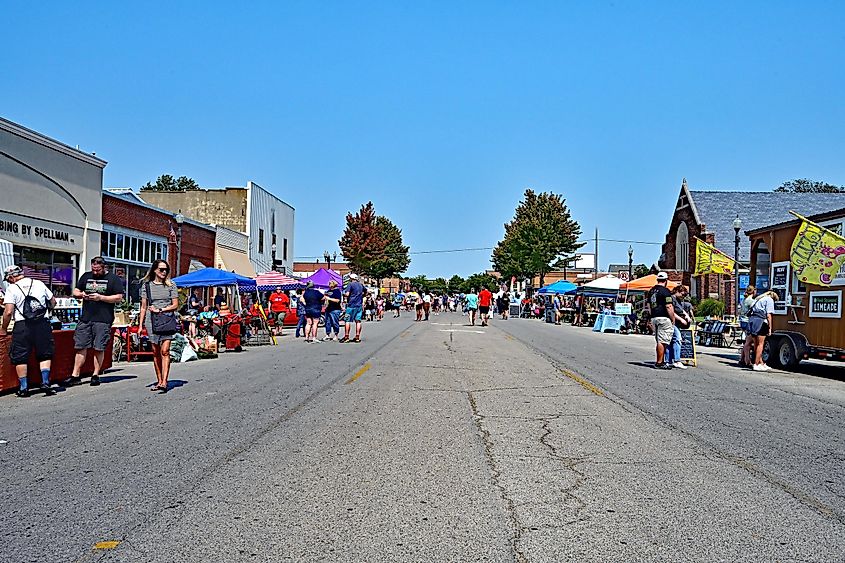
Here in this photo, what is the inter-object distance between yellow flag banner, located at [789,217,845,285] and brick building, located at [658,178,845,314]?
36.4 m

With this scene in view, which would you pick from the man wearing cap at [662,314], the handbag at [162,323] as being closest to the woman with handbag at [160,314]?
the handbag at [162,323]

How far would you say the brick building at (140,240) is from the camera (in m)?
29.4

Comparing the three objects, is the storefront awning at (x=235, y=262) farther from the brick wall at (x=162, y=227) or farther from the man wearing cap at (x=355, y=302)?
the man wearing cap at (x=355, y=302)

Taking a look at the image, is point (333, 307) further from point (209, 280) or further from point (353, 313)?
point (209, 280)

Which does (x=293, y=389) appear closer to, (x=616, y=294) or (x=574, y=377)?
(x=574, y=377)

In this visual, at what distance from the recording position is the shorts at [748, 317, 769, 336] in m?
16.5

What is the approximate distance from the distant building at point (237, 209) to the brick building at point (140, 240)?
334 inches

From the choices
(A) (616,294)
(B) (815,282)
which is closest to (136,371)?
(B) (815,282)

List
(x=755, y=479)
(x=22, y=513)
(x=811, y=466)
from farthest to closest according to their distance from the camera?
(x=811, y=466), (x=755, y=479), (x=22, y=513)

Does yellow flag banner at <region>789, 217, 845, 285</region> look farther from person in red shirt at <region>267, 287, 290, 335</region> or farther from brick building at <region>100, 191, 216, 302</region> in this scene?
brick building at <region>100, 191, 216, 302</region>

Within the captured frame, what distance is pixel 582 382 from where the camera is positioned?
13281 mm

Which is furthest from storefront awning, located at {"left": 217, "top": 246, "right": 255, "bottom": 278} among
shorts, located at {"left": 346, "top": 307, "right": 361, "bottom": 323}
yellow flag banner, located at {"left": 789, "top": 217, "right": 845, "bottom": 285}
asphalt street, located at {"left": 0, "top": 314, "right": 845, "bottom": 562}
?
yellow flag banner, located at {"left": 789, "top": 217, "right": 845, "bottom": 285}

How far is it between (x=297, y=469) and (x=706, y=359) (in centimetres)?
1493

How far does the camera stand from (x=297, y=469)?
675 cm
